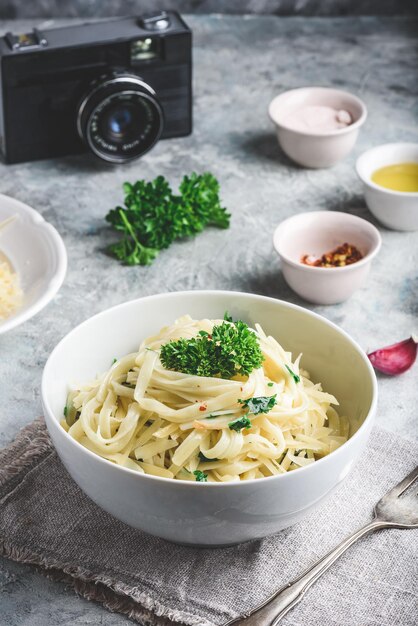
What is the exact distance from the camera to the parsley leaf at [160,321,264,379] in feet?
3.83

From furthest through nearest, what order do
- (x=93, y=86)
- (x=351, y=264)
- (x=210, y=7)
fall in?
(x=210, y=7) → (x=93, y=86) → (x=351, y=264)

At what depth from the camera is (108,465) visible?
103 centimetres

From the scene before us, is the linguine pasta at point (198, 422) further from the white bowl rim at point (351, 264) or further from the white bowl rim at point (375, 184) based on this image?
the white bowl rim at point (375, 184)

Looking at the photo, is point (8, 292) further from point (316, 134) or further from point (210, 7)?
point (210, 7)

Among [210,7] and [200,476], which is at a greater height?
[200,476]

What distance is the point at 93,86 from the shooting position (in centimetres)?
205

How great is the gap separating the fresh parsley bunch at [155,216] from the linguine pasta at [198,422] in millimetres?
616

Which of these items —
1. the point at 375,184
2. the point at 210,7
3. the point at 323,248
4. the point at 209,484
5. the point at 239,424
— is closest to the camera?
the point at 209,484

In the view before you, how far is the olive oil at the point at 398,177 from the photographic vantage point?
1.97 meters

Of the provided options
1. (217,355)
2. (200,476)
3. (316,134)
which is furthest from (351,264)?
(200,476)

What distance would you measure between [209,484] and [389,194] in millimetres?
1032

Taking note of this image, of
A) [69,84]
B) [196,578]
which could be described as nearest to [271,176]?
[69,84]

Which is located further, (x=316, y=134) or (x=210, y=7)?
(x=210, y=7)

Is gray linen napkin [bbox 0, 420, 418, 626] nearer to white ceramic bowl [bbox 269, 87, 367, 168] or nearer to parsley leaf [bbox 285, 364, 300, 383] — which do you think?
parsley leaf [bbox 285, 364, 300, 383]
